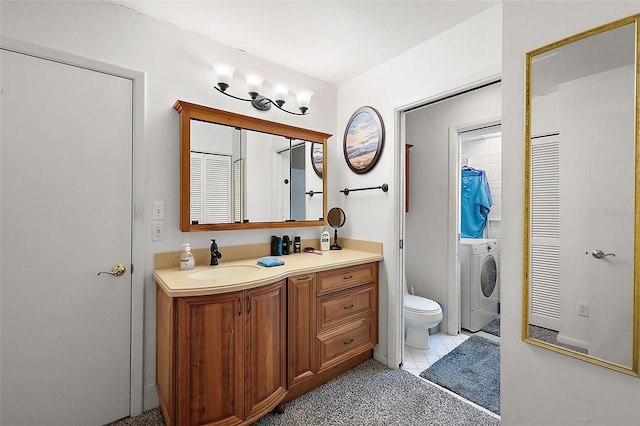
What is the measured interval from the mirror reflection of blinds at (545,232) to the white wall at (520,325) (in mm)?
56

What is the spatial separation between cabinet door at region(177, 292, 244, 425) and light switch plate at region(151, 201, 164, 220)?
699mm

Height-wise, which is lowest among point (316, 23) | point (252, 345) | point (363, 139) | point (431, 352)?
point (431, 352)

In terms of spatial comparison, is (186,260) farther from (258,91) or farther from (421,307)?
(421,307)

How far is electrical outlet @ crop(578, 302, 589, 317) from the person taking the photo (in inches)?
45.4

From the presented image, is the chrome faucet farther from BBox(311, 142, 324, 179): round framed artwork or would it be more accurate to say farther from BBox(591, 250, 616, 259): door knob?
BBox(591, 250, 616, 259): door knob

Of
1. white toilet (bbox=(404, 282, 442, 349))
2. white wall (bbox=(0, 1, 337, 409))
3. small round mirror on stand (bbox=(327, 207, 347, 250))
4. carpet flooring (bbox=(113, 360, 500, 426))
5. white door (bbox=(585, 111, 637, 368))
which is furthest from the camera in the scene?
small round mirror on stand (bbox=(327, 207, 347, 250))

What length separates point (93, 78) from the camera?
1.64m

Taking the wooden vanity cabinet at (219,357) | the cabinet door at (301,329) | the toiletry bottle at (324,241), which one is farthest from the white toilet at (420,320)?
the wooden vanity cabinet at (219,357)

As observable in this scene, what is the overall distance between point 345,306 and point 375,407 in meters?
0.64

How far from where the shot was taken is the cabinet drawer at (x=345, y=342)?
1.99m

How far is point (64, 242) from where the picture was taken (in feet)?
5.14

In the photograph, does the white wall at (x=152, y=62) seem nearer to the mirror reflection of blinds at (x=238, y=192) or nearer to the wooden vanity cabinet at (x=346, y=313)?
the mirror reflection of blinds at (x=238, y=192)

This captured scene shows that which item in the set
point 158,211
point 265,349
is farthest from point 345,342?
point 158,211

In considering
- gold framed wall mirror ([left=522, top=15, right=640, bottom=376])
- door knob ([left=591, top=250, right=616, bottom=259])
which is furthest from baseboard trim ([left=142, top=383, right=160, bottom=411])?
door knob ([left=591, top=250, right=616, bottom=259])
